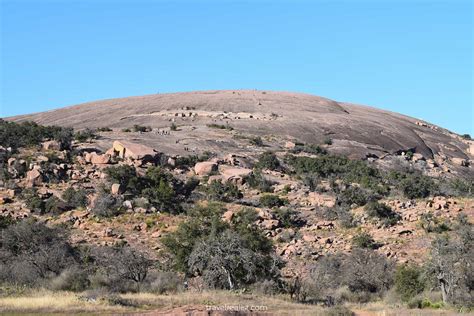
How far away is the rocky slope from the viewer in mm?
48541

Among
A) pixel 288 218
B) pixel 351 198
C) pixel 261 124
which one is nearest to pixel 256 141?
pixel 261 124

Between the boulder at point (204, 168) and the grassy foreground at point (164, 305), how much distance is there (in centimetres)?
1995

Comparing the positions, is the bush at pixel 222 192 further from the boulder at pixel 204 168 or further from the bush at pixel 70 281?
the bush at pixel 70 281

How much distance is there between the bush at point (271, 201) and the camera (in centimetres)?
3228

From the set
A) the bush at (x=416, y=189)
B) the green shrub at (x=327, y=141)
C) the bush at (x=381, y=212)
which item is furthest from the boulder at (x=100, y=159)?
the green shrub at (x=327, y=141)

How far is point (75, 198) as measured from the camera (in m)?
30.9

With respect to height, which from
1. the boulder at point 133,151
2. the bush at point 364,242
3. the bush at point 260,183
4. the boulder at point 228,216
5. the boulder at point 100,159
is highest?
the boulder at point 133,151

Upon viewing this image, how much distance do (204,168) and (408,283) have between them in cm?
2003

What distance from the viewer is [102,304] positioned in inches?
603

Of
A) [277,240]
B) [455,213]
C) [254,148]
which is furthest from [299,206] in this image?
[254,148]

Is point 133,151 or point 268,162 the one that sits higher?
point 133,151

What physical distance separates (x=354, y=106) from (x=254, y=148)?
38.9 meters

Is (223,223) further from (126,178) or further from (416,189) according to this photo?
(416,189)

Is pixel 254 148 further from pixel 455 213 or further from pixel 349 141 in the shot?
pixel 455 213
